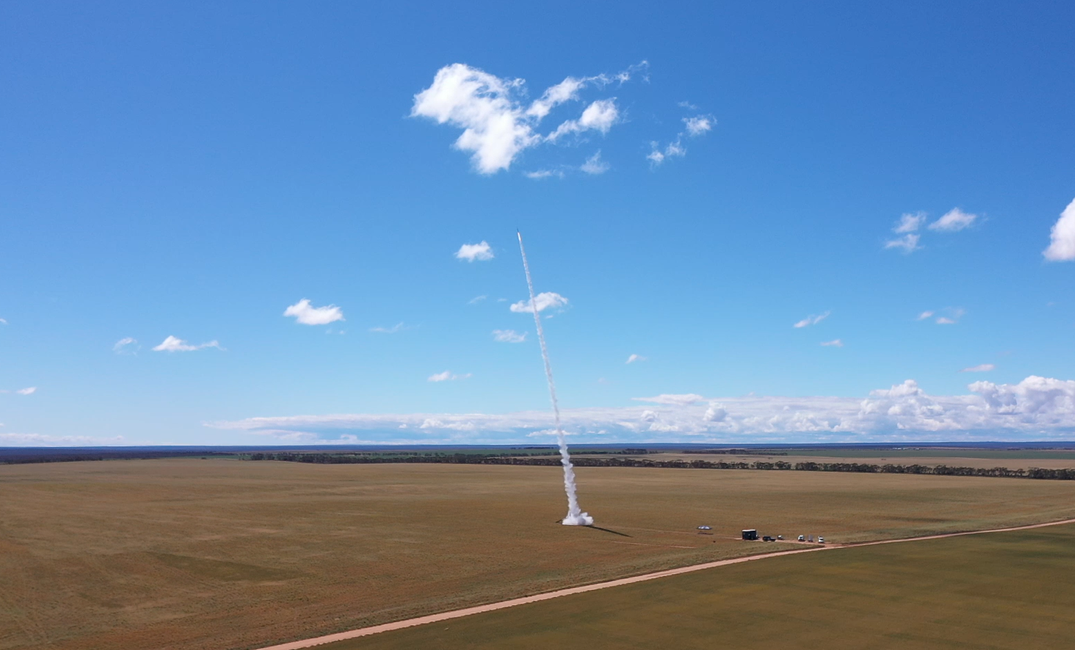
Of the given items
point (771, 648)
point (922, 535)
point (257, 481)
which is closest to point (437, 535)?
point (771, 648)

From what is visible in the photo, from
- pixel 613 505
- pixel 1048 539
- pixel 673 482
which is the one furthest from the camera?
pixel 673 482

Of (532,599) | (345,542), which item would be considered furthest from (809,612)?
(345,542)

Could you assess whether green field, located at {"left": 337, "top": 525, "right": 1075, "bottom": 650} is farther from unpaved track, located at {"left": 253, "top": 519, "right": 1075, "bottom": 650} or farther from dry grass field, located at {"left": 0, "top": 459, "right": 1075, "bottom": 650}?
dry grass field, located at {"left": 0, "top": 459, "right": 1075, "bottom": 650}

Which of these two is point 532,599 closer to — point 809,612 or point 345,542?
point 809,612

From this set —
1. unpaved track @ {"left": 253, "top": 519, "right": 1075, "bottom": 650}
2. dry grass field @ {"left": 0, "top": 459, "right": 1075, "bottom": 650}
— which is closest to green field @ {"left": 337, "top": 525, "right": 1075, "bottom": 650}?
unpaved track @ {"left": 253, "top": 519, "right": 1075, "bottom": 650}

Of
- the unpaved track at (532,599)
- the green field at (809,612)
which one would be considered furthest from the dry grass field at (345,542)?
the green field at (809,612)

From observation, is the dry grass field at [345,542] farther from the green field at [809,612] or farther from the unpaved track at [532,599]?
the green field at [809,612]

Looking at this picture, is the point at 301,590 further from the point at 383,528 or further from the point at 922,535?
the point at 922,535
